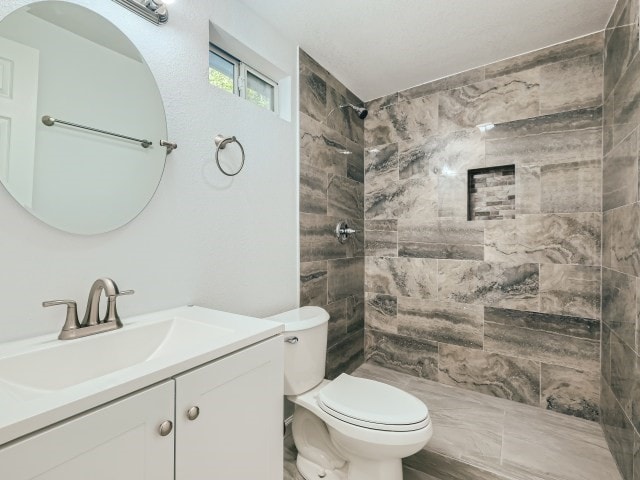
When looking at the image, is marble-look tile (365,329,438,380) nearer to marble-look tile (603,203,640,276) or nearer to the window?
marble-look tile (603,203,640,276)

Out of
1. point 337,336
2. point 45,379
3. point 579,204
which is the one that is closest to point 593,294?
point 579,204

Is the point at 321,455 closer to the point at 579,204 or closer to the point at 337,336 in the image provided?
the point at 337,336

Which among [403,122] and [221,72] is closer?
[221,72]

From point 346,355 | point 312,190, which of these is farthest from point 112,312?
point 346,355

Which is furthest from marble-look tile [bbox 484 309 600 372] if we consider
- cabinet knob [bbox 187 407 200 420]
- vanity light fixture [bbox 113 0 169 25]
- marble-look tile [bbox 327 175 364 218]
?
vanity light fixture [bbox 113 0 169 25]

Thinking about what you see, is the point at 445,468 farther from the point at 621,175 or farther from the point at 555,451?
the point at 621,175

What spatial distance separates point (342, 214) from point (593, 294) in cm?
165

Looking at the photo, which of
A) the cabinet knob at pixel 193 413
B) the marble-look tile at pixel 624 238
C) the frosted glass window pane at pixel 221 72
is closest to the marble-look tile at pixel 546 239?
the marble-look tile at pixel 624 238

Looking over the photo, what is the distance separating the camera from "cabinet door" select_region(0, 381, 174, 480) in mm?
552

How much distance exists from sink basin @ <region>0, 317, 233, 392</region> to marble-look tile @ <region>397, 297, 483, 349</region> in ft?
5.92

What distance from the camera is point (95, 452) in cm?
64

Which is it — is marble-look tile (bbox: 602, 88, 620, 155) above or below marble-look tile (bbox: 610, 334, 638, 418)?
above

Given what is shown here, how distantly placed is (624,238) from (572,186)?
1.88ft

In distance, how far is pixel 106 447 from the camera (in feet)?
2.14
